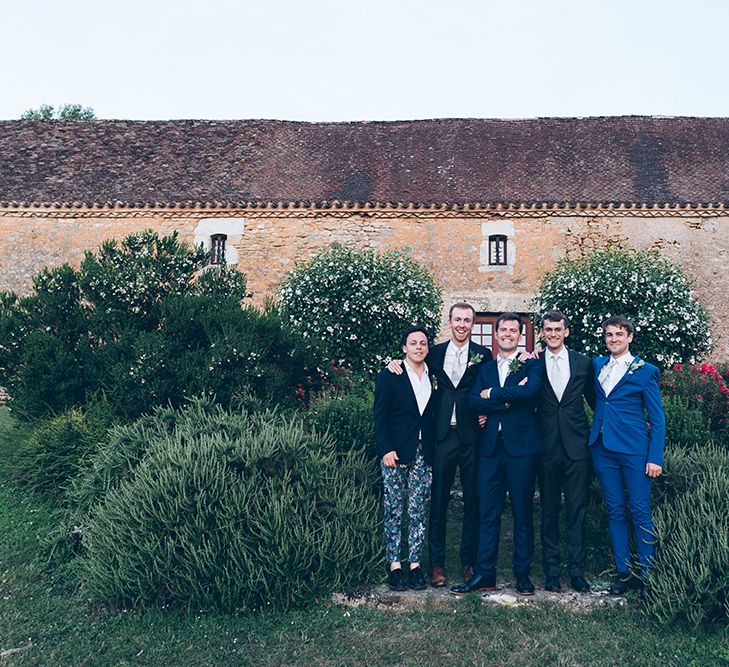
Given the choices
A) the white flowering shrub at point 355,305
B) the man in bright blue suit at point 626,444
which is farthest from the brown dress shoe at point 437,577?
the white flowering shrub at point 355,305

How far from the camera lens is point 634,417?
4.86 m

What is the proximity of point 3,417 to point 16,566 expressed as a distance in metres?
6.07

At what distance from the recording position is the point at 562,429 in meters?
4.95

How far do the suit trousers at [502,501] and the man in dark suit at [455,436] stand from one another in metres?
0.14

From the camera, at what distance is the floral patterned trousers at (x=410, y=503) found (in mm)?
5082

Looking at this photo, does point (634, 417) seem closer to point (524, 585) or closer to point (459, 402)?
point (459, 402)

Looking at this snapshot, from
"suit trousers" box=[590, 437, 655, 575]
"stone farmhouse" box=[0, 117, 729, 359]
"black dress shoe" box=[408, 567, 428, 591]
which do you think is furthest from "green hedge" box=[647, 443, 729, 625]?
"stone farmhouse" box=[0, 117, 729, 359]

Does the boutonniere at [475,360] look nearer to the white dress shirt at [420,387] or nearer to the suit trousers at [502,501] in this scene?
the white dress shirt at [420,387]

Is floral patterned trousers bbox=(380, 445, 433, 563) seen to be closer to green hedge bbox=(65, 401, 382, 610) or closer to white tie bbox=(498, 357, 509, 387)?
green hedge bbox=(65, 401, 382, 610)

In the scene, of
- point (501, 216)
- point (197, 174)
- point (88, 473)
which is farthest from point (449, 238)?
point (88, 473)

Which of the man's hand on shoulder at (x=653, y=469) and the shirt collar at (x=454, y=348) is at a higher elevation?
the shirt collar at (x=454, y=348)

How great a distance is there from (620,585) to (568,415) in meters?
1.27

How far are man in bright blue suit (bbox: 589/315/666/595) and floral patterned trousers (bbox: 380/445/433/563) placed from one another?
1.29m

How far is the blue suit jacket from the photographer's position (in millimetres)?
4785
